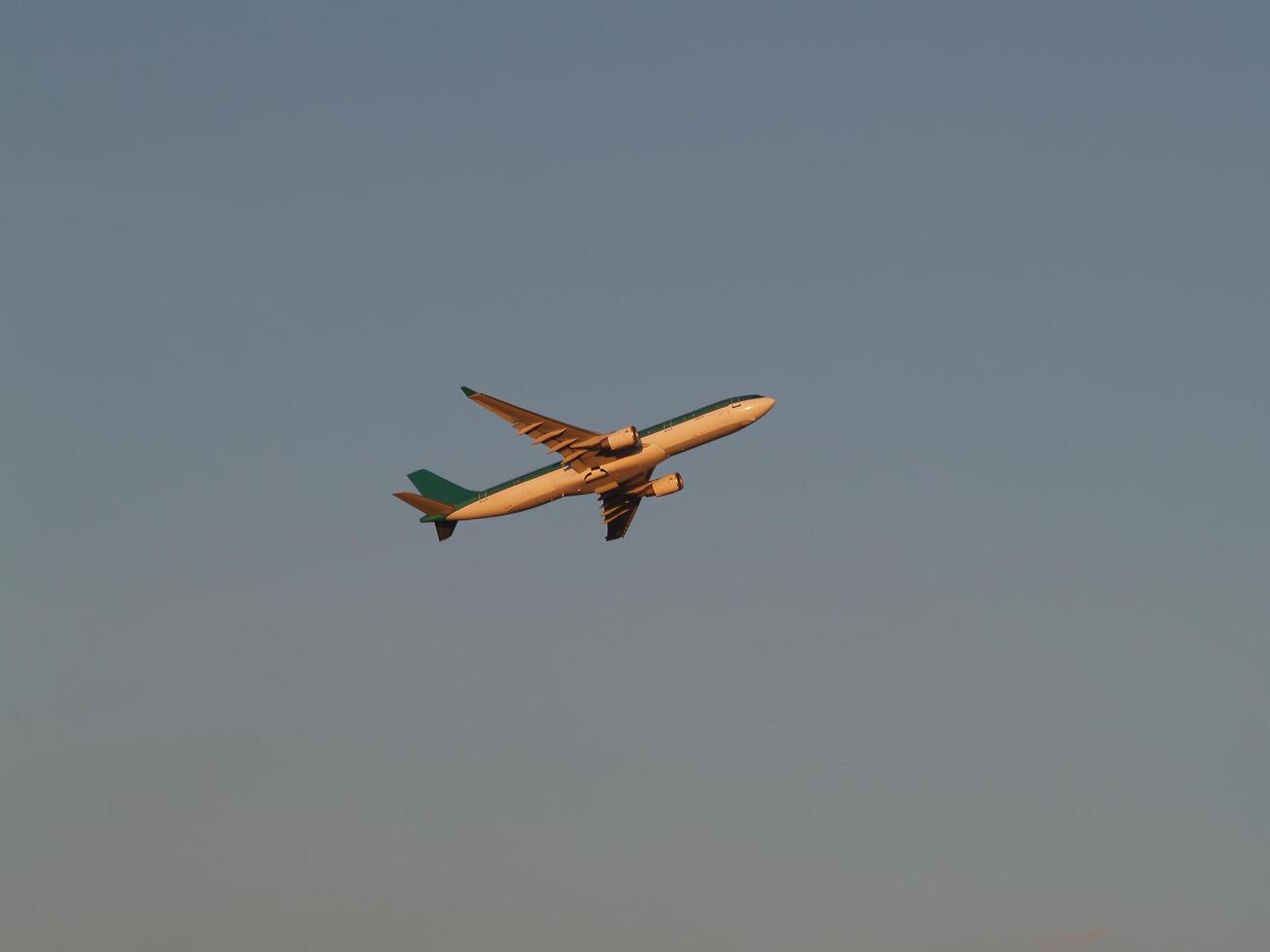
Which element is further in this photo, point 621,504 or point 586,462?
point 621,504

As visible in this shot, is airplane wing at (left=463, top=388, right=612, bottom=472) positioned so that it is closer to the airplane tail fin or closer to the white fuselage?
the white fuselage

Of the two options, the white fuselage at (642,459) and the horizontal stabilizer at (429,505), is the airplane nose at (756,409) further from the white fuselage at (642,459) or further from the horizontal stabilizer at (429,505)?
the horizontal stabilizer at (429,505)

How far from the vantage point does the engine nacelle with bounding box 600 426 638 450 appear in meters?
121

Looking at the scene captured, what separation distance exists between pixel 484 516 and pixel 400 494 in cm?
644

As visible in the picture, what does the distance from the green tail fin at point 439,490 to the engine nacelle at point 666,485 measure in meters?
13.2

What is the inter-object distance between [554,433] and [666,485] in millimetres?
13156

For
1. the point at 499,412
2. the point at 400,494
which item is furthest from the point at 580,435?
the point at 400,494

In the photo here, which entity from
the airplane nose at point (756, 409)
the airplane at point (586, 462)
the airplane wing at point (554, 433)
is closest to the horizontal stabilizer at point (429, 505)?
the airplane at point (586, 462)

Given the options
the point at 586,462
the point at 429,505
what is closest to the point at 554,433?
the point at 586,462

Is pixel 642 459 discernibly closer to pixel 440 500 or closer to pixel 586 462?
pixel 586 462

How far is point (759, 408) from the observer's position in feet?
408

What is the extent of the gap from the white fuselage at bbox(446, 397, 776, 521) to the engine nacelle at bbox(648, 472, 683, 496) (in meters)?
4.16

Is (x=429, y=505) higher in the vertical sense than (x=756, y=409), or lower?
lower

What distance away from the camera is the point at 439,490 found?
432 ft
